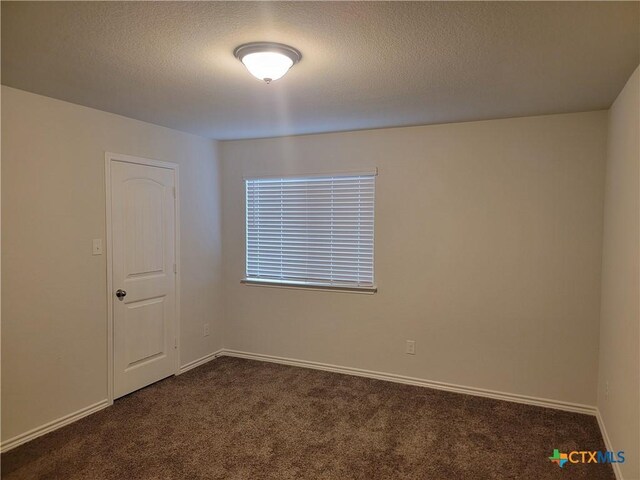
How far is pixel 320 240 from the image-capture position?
4246 mm

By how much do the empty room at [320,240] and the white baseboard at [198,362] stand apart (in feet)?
0.10

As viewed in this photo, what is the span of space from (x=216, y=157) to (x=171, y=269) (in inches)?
53.4

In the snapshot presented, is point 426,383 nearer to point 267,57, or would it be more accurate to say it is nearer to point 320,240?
point 320,240

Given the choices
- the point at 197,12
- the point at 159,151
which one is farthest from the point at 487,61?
the point at 159,151

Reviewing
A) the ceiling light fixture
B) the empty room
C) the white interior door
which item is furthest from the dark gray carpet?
the ceiling light fixture

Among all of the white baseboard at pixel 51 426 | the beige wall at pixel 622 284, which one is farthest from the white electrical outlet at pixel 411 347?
the white baseboard at pixel 51 426

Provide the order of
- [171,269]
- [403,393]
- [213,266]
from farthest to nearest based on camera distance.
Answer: [213,266] → [171,269] → [403,393]

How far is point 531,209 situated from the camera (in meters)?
3.38

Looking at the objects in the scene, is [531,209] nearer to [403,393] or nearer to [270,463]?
[403,393]

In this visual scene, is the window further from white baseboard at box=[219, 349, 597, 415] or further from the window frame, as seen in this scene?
white baseboard at box=[219, 349, 597, 415]

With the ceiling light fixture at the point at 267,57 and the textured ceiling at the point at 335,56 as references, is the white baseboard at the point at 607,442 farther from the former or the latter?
the ceiling light fixture at the point at 267,57

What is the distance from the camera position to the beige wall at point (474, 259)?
3.26 meters

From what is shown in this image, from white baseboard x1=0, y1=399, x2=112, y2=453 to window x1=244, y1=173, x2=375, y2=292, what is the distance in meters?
1.83

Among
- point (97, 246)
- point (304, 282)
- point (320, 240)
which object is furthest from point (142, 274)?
point (320, 240)
